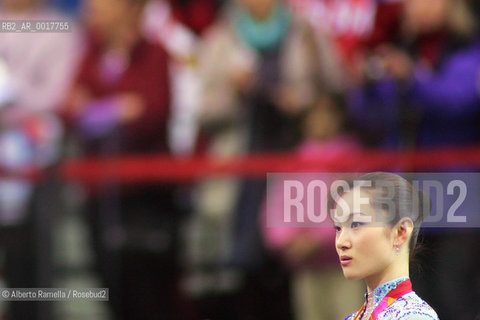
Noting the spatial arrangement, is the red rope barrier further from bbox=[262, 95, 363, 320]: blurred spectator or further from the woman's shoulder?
the woman's shoulder

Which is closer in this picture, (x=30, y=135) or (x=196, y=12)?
(x=30, y=135)

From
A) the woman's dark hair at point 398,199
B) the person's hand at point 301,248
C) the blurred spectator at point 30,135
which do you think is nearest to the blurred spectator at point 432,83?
the person's hand at point 301,248

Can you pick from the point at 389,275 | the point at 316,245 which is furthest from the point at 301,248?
the point at 389,275

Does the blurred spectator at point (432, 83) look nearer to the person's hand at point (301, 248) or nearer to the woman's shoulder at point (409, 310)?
the person's hand at point (301, 248)

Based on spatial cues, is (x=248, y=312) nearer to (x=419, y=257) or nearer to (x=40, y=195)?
(x=40, y=195)

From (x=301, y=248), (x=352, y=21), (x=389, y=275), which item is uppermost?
(x=352, y=21)

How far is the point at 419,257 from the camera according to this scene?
0.80m

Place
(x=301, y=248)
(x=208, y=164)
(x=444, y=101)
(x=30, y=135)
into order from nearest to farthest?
(x=301, y=248) → (x=444, y=101) → (x=30, y=135) → (x=208, y=164)

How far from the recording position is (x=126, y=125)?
7.79ft

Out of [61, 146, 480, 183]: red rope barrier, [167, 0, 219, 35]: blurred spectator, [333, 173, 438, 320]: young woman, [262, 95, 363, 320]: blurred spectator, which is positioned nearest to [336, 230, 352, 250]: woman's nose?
[333, 173, 438, 320]: young woman

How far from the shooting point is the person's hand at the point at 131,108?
2.36 metres

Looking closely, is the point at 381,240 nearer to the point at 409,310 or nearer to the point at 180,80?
the point at 409,310

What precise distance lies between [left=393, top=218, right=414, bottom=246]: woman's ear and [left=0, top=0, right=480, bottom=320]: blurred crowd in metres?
1.31

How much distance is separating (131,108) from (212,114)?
0.70ft
